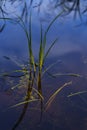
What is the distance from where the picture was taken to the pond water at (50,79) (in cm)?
195

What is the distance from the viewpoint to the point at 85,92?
2248 millimetres

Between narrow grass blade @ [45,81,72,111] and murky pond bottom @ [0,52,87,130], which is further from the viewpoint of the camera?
narrow grass blade @ [45,81,72,111]

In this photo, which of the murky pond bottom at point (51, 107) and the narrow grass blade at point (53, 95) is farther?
the narrow grass blade at point (53, 95)

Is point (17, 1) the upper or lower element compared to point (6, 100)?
upper

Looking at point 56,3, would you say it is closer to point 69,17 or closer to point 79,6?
point 79,6

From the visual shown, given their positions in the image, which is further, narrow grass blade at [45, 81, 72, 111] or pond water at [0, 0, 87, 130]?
narrow grass blade at [45, 81, 72, 111]

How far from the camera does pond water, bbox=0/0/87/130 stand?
195 cm

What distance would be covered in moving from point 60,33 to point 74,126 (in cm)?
168

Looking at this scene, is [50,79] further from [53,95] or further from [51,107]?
[51,107]

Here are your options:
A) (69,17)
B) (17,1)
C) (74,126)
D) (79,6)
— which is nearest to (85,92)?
(74,126)

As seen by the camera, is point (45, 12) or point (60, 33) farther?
point (45, 12)

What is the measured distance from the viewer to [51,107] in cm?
209

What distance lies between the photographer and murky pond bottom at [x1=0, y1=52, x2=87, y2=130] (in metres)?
1.91

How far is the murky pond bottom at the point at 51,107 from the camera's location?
1906mm
